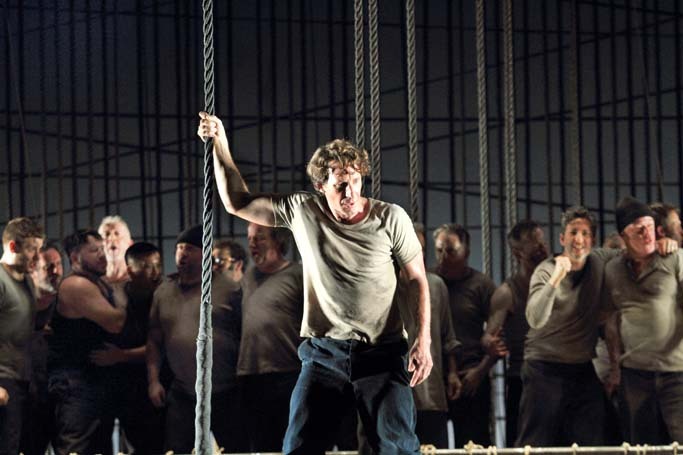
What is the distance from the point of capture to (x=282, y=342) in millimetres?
5555

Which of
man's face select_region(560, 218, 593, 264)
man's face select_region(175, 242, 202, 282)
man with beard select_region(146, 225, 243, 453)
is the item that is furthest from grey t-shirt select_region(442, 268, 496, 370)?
man's face select_region(175, 242, 202, 282)

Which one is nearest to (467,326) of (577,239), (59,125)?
(577,239)

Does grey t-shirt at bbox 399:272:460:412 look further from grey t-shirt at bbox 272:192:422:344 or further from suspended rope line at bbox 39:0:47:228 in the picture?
suspended rope line at bbox 39:0:47:228

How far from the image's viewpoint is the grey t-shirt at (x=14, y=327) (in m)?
5.30

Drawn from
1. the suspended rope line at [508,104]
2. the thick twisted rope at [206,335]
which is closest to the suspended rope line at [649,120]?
the suspended rope line at [508,104]

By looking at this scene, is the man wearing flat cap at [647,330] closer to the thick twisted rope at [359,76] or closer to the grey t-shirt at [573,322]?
the grey t-shirt at [573,322]

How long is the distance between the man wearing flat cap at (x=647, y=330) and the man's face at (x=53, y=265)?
240 cm

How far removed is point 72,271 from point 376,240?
7.61ft

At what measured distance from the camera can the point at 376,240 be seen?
3688 mm

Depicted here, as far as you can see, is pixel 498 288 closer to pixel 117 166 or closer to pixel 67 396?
pixel 67 396

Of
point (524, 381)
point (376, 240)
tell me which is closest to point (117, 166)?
point (524, 381)

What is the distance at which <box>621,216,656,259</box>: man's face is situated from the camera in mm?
5609

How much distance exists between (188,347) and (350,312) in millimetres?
2051

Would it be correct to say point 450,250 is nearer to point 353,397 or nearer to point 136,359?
point 136,359
